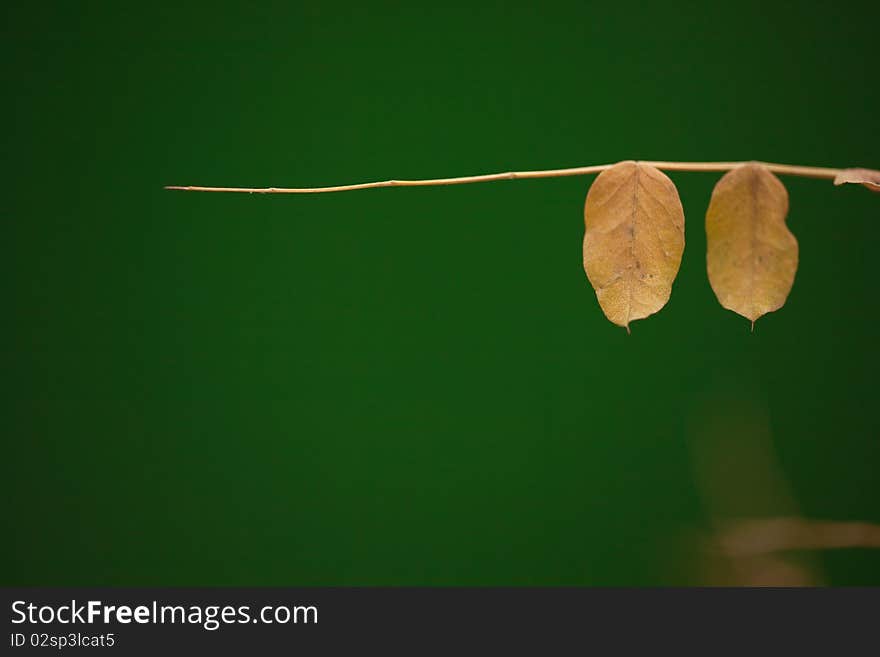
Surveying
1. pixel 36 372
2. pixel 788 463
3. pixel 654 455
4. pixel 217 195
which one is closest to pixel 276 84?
pixel 217 195
